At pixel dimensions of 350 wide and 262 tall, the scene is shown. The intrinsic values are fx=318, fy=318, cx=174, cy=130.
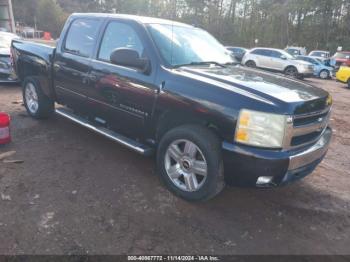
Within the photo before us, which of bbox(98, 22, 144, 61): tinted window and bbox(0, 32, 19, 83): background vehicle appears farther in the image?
bbox(0, 32, 19, 83): background vehicle

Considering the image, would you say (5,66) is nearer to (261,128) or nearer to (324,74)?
(261,128)

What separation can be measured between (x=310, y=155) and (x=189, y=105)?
4.34ft

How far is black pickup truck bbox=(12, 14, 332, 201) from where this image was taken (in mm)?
2939

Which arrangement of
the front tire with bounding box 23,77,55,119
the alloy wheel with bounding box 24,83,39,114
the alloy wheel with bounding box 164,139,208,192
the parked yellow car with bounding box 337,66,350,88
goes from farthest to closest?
the parked yellow car with bounding box 337,66,350,88 < the alloy wheel with bounding box 24,83,39,114 < the front tire with bounding box 23,77,55,119 < the alloy wheel with bounding box 164,139,208,192

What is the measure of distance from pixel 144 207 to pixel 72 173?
46.8 inches

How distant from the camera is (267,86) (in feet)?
10.8

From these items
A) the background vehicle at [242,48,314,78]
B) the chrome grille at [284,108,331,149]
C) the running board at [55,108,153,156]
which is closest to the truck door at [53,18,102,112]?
the running board at [55,108,153,156]

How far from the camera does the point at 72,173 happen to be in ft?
13.1

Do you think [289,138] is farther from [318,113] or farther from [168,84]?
[168,84]

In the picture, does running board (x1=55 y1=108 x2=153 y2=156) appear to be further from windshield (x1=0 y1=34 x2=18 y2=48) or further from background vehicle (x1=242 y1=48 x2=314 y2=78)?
background vehicle (x1=242 y1=48 x2=314 y2=78)

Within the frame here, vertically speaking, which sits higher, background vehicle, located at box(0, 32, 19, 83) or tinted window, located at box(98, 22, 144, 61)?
tinted window, located at box(98, 22, 144, 61)

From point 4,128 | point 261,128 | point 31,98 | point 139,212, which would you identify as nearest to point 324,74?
point 31,98

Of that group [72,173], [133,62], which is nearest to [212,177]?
[133,62]

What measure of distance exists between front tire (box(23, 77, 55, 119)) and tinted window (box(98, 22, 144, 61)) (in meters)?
1.89
